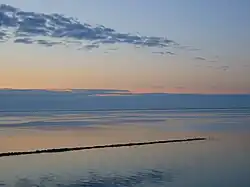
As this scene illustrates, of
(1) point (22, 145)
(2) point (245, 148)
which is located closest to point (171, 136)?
(2) point (245, 148)

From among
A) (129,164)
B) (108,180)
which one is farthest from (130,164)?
(108,180)

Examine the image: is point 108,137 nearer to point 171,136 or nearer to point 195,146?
point 171,136

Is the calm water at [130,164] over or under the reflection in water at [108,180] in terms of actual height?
over

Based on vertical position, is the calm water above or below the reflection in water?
above

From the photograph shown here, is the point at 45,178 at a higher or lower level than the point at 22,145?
lower

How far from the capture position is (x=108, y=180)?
39.7ft

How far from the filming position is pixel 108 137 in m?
24.2

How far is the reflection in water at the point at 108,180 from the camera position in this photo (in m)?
11.5

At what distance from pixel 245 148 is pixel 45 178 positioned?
9.35 metres

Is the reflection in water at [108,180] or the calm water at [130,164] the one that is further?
the calm water at [130,164]

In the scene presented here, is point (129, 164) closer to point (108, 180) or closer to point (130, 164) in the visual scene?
point (130, 164)

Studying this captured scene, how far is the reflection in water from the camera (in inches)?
454

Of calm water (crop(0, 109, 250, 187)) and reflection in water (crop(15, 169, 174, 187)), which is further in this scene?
calm water (crop(0, 109, 250, 187))

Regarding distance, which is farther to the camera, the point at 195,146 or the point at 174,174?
the point at 195,146
